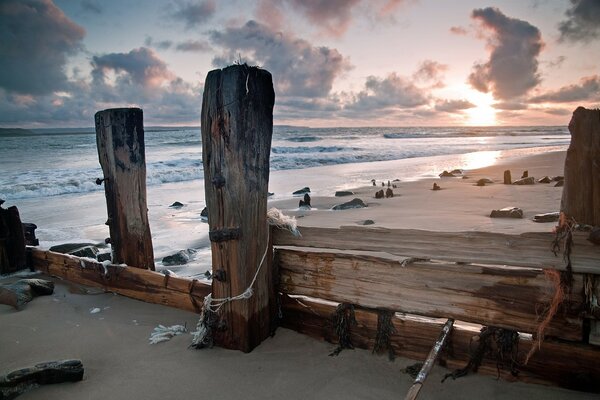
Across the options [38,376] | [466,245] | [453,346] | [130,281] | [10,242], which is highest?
[466,245]

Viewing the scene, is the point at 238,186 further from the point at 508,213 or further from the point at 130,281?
the point at 508,213

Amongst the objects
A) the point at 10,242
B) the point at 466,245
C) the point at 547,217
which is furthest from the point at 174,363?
the point at 547,217

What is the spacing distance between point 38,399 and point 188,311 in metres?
1.61

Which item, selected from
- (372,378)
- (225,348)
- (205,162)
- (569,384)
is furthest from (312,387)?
(205,162)

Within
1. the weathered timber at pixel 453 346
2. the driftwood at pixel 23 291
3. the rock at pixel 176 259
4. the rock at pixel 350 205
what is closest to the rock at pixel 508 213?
the rock at pixel 350 205

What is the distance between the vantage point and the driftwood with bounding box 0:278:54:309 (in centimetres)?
446

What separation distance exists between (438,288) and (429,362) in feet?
2.14

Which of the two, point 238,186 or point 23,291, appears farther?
point 23,291

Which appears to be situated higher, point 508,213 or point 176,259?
point 508,213

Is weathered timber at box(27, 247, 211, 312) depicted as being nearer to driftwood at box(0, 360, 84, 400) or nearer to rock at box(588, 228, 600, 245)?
driftwood at box(0, 360, 84, 400)

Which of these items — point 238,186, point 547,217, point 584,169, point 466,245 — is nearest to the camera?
point 584,169

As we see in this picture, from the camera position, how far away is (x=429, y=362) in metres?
2.41

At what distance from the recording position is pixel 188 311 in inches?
169

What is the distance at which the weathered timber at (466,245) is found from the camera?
246cm
